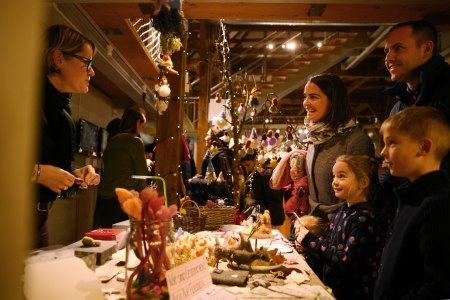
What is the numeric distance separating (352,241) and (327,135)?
0.74m

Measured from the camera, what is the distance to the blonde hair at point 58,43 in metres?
1.72

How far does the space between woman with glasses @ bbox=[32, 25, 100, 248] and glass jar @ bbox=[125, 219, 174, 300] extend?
817 mm

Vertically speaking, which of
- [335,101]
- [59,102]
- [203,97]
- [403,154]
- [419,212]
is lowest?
[419,212]

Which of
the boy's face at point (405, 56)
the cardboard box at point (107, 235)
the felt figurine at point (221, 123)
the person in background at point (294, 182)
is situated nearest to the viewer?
the cardboard box at point (107, 235)

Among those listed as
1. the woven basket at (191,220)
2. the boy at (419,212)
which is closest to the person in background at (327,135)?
the boy at (419,212)

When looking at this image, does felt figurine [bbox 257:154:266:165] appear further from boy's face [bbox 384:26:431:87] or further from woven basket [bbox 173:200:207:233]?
boy's face [bbox 384:26:431:87]

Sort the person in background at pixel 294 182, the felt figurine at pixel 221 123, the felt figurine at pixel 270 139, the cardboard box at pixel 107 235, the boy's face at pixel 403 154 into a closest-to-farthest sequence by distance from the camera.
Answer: the boy's face at pixel 403 154, the cardboard box at pixel 107 235, the person in background at pixel 294 182, the felt figurine at pixel 221 123, the felt figurine at pixel 270 139

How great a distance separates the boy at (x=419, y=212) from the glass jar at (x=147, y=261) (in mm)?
846

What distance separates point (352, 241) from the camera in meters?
1.69

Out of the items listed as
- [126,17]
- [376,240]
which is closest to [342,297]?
[376,240]

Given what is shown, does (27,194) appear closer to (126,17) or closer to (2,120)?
(2,120)

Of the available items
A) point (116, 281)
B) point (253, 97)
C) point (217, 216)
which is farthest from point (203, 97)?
point (116, 281)

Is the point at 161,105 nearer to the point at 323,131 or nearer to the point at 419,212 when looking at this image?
the point at 323,131

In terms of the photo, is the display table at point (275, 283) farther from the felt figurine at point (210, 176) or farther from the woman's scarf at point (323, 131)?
the felt figurine at point (210, 176)
